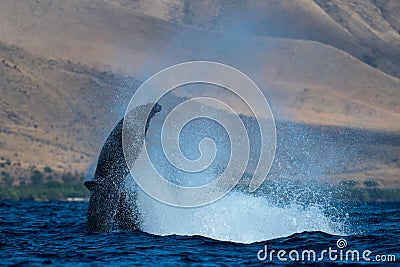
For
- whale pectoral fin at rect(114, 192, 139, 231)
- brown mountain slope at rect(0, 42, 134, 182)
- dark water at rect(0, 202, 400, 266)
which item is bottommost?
dark water at rect(0, 202, 400, 266)

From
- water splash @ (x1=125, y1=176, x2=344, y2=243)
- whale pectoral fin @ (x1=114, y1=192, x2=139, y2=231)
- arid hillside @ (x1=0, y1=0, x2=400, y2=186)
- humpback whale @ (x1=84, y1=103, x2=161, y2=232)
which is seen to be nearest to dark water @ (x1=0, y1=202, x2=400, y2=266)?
whale pectoral fin @ (x1=114, y1=192, x2=139, y2=231)

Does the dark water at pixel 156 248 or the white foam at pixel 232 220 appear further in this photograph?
the white foam at pixel 232 220

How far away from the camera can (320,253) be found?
66.1 feet

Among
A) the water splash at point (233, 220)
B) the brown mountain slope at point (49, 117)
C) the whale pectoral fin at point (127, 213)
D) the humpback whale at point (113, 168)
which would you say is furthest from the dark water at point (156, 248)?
the brown mountain slope at point (49, 117)

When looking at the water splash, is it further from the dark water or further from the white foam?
the dark water

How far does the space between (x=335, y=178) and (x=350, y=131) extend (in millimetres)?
28214

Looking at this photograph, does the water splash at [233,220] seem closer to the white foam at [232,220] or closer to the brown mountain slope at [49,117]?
the white foam at [232,220]

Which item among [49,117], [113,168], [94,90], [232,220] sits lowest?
[232,220]

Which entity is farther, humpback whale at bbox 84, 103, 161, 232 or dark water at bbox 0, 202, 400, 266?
→ humpback whale at bbox 84, 103, 161, 232

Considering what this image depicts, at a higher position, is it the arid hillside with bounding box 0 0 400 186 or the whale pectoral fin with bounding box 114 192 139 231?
the arid hillside with bounding box 0 0 400 186

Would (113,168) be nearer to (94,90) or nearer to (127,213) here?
(127,213)

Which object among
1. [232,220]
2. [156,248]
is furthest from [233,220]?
[156,248]

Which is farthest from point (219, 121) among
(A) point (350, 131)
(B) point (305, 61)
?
(B) point (305, 61)

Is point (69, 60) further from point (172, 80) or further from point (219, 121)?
point (219, 121)
